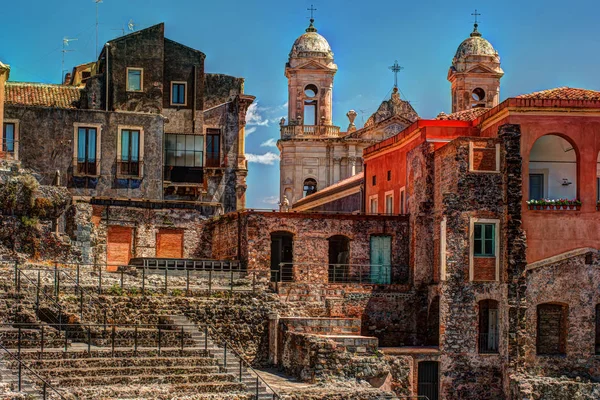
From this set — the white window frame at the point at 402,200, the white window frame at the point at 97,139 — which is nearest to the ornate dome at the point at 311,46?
the white window frame at the point at 97,139

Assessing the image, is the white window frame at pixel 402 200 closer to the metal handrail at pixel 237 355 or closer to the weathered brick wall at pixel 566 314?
the weathered brick wall at pixel 566 314

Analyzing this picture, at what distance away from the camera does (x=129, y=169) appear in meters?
48.9

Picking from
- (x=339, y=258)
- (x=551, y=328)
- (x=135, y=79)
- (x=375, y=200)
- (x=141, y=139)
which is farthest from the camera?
(x=375, y=200)

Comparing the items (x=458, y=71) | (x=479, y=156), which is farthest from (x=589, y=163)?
(x=458, y=71)

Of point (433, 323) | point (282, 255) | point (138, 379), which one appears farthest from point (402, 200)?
point (138, 379)

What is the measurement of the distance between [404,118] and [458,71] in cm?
462

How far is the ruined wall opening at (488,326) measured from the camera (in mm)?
40312

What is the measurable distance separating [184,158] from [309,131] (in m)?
26.8

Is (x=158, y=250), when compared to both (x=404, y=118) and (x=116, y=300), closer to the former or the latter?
(x=116, y=300)

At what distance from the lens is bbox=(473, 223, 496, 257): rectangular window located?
4053 centimetres

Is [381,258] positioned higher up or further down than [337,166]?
further down

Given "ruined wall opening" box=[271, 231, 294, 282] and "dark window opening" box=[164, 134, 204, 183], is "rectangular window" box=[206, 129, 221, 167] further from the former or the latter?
"ruined wall opening" box=[271, 231, 294, 282]

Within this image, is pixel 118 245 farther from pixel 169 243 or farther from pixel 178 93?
pixel 178 93

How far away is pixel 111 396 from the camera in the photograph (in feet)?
96.4
